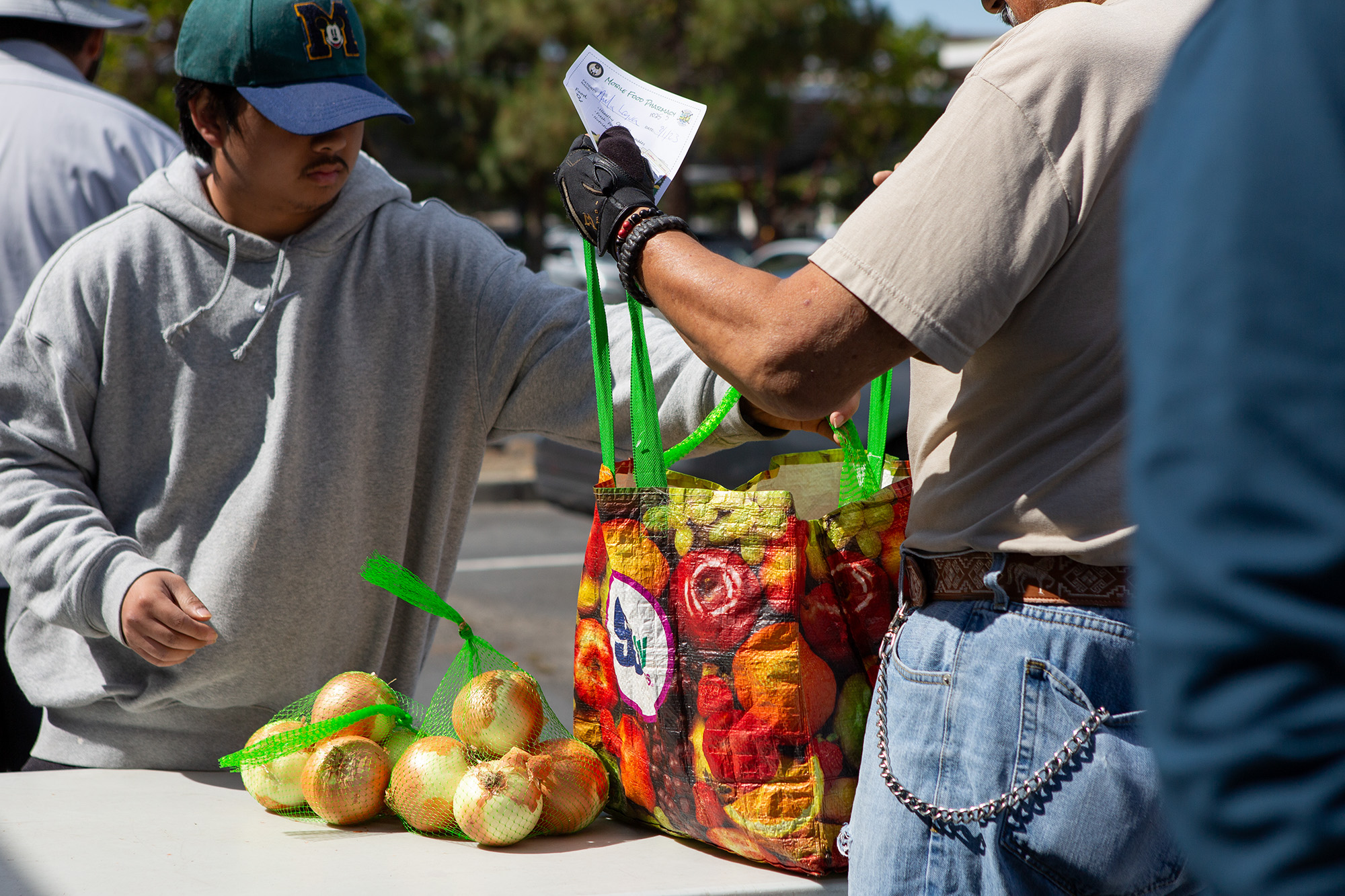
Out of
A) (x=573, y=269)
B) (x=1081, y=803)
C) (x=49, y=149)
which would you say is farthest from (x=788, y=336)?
(x=573, y=269)

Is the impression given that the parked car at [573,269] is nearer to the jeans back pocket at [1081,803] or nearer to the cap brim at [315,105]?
the cap brim at [315,105]

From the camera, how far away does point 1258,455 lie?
526 mm

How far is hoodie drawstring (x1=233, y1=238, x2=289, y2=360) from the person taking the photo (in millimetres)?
1923

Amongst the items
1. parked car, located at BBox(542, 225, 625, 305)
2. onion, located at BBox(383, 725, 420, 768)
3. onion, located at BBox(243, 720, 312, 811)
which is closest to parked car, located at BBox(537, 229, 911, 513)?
parked car, located at BBox(542, 225, 625, 305)

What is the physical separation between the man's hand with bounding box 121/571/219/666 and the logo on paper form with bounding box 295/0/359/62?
0.88m

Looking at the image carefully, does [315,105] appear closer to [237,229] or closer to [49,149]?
[237,229]

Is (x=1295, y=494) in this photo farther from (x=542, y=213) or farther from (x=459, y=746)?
(x=542, y=213)

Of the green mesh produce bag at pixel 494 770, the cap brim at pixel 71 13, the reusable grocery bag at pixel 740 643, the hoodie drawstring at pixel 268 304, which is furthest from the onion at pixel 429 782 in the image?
the cap brim at pixel 71 13

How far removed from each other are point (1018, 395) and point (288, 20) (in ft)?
4.50

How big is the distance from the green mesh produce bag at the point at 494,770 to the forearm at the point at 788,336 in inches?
26.4

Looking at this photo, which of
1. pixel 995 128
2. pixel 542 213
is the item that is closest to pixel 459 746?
pixel 995 128

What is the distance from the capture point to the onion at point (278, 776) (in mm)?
1711

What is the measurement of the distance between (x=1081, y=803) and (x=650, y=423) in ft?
2.25

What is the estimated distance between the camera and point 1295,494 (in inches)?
20.6
